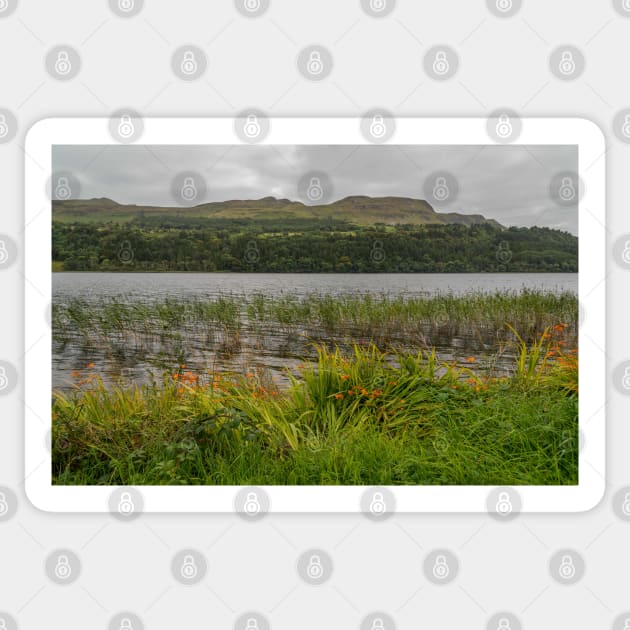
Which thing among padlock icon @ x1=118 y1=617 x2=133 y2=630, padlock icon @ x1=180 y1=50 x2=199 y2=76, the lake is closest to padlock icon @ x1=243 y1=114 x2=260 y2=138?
padlock icon @ x1=180 y1=50 x2=199 y2=76

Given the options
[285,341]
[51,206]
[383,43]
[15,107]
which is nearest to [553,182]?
[383,43]

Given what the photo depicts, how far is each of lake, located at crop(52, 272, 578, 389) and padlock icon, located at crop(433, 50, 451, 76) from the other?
116cm

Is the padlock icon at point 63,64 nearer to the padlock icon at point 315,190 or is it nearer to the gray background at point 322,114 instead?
the gray background at point 322,114

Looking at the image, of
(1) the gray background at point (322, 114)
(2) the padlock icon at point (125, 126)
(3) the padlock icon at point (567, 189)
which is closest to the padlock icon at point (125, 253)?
(1) the gray background at point (322, 114)

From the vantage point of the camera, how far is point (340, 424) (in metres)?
2.53

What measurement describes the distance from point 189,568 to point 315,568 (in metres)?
0.66

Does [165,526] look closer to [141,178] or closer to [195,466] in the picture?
[195,466]

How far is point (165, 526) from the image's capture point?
7.25 ft

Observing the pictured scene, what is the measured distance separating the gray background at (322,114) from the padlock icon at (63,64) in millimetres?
82

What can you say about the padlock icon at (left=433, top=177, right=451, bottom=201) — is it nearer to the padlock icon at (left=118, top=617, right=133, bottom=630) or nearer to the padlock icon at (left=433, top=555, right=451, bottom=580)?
the padlock icon at (left=433, top=555, right=451, bottom=580)

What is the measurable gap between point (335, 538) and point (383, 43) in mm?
2660

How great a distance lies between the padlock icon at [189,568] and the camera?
218cm

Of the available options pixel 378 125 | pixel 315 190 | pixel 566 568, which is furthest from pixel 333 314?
pixel 566 568

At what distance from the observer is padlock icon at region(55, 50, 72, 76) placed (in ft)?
7.43
